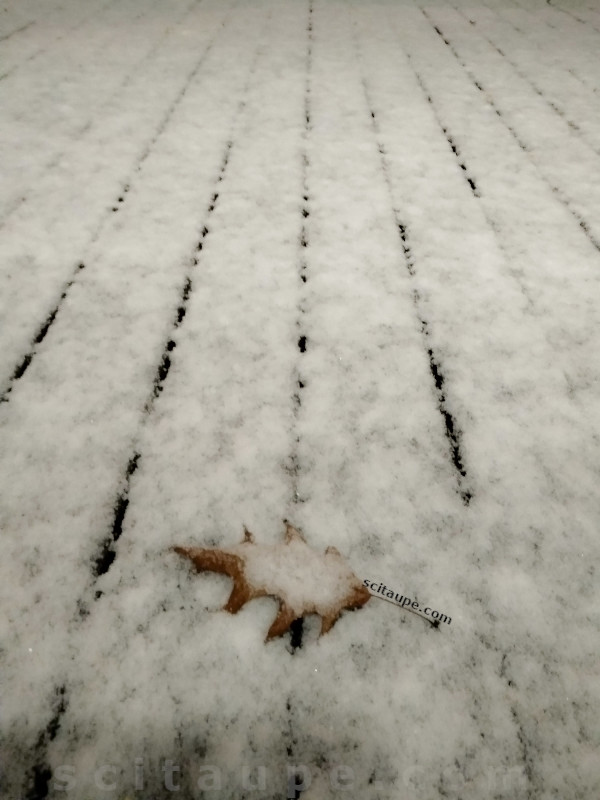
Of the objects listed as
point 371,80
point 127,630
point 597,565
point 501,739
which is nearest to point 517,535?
point 597,565

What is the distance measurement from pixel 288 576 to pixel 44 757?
1.60ft

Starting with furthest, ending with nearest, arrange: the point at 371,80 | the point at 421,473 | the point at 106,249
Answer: the point at 371,80 < the point at 106,249 < the point at 421,473

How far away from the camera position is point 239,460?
1.14m

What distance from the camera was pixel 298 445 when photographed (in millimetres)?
1176

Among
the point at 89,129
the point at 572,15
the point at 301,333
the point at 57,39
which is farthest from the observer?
the point at 572,15

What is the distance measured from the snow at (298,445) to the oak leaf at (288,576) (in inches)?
0.6

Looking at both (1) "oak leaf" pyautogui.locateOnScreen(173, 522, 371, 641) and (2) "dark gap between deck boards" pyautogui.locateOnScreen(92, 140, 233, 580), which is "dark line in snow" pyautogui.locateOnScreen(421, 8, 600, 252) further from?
(1) "oak leaf" pyautogui.locateOnScreen(173, 522, 371, 641)

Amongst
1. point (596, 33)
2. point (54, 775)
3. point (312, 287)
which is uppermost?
point (596, 33)

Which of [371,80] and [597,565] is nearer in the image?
[597,565]

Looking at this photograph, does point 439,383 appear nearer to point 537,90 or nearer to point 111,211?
point 111,211

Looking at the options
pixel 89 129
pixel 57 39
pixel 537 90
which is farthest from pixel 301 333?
pixel 57 39

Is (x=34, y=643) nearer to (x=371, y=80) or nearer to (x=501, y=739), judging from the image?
(x=501, y=739)

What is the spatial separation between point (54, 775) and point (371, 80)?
3.48 meters

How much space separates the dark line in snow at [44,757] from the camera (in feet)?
2.47
